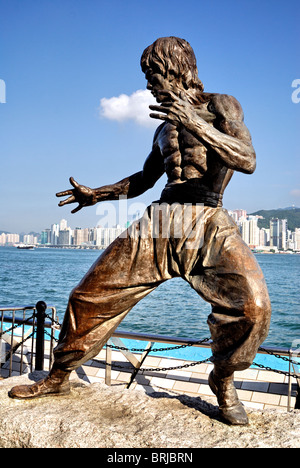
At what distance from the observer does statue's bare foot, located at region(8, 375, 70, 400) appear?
10.3 ft

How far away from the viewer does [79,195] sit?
350 cm

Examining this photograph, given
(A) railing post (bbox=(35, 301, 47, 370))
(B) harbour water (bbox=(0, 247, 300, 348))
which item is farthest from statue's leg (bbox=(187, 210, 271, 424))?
(B) harbour water (bbox=(0, 247, 300, 348))

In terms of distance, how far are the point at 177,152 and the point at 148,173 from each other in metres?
0.52

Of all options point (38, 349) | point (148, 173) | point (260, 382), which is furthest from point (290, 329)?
point (148, 173)

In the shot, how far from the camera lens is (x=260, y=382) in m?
5.91

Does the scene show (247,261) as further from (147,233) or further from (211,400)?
(211,400)

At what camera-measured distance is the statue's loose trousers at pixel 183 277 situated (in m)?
2.63

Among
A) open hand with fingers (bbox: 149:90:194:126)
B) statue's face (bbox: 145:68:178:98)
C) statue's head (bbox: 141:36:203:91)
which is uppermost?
statue's head (bbox: 141:36:203:91)

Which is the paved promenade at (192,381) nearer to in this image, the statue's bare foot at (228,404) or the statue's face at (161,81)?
the statue's bare foot at (228,404)

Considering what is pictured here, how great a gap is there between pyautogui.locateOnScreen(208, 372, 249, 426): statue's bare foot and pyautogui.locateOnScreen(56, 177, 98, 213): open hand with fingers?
1.56 m

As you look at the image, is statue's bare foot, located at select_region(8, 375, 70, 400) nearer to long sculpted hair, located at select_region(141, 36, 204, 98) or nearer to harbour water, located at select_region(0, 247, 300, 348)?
long sculpted hair, located at select_region(141, 36, 204, 98)

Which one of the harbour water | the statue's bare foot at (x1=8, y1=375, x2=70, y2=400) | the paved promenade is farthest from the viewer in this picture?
the harbour water
